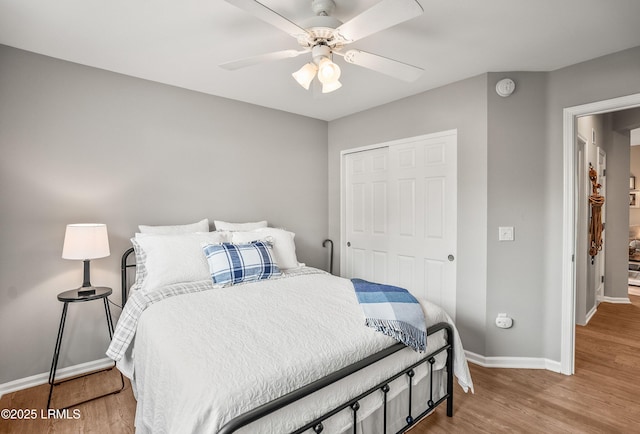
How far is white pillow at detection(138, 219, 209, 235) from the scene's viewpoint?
2.75 metres

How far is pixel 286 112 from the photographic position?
3.87 m

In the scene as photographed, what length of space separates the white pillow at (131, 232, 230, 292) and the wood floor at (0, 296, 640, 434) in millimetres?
845

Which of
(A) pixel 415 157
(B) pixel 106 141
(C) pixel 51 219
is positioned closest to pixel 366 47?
(A) pixel 415 157

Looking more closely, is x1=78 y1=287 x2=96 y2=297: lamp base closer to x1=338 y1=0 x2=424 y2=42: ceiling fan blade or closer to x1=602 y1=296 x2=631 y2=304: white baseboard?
x1=338 y1=0 x2=424 y2=42: ceiling fan blade

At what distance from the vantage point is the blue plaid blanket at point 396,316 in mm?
1714

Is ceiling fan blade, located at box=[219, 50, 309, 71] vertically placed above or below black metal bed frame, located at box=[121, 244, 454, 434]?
above

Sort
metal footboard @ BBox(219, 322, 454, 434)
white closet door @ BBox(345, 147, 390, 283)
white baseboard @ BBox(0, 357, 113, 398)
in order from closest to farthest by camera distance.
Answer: metal footboard @ BBox(219, 322, 454, 434) < white baseboard @ BBox(0, 357, 113, 398) < white closet door @ BBox(345, 147, 390, 283)

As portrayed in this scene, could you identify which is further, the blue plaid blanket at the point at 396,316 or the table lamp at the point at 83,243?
the table lamp at the point at 83,243

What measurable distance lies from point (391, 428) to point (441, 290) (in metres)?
1.61

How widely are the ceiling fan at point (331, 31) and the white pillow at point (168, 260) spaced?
1.39m

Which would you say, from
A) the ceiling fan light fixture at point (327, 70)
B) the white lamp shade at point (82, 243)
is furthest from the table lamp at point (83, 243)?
the ceiling fan light fixture at point (327, 70)

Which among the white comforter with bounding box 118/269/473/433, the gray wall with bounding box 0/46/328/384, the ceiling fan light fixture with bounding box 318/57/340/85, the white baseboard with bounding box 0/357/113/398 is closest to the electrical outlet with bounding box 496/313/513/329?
the white comforter with bounding box 118/269/473/433

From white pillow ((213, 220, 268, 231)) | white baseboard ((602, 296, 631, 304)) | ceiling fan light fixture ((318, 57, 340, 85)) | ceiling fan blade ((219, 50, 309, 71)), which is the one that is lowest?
white baseboard ((602, 296, 631, 304))

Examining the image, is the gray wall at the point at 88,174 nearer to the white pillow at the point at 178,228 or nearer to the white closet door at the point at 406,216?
the white pillow at the point at 178,228
